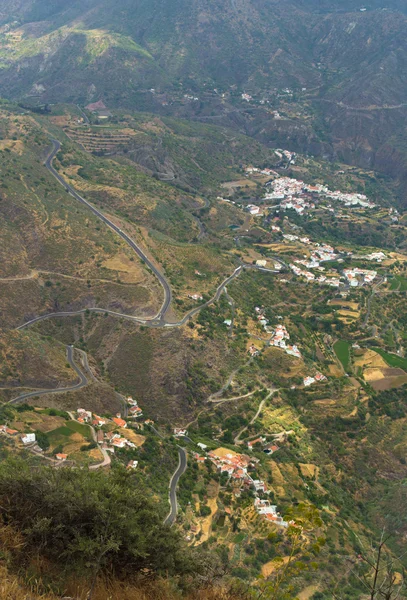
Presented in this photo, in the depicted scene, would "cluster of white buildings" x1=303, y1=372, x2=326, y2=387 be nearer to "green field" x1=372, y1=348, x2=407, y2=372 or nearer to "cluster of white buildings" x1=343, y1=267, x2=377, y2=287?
"green field" x1=372, y1=348, x2=407, y2=372

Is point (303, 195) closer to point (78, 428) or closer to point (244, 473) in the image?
point (244, 473)

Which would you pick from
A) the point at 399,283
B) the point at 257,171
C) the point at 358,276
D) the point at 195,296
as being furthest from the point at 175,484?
the point at 257,171

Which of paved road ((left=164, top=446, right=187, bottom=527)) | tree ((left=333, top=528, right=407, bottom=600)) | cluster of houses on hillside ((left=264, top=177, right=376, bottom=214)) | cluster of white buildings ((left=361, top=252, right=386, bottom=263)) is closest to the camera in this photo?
tree ((left=333, top=528, right=407, bottom=600))

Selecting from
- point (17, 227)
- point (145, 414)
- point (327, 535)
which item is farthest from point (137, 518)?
point (17, 227)

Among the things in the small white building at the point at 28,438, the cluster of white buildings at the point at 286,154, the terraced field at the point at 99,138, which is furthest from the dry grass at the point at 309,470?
the cluster of white buildings at the point at 286,154

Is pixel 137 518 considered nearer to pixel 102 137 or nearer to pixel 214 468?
pixel 214 468

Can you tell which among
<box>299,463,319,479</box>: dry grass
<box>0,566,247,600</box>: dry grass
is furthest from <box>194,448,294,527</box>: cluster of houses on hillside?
<box>0,566,247,600</box>: dry grass

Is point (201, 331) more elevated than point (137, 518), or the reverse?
point (137, 518)
